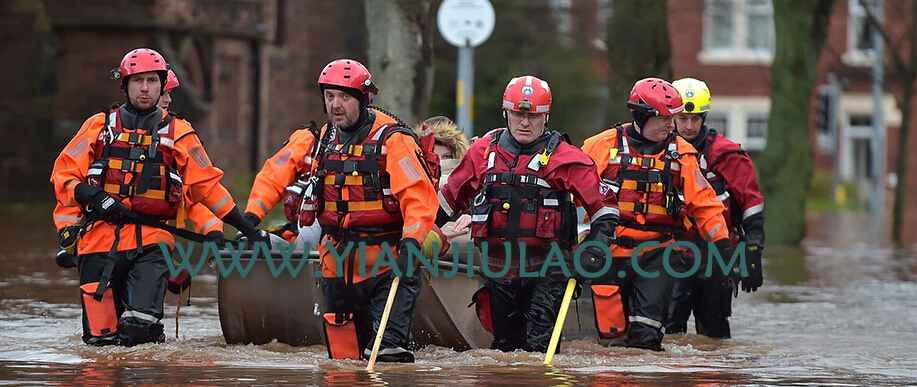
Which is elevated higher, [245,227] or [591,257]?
[245,227]

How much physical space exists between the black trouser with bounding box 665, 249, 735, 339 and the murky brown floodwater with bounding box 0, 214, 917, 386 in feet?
0.39

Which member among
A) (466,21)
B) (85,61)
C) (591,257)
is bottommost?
(591,257)

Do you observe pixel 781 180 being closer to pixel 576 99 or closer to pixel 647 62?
pixel 647 62

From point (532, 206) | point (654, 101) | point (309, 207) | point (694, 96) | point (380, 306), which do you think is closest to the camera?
point (380, 306)

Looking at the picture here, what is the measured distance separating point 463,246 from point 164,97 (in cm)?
210

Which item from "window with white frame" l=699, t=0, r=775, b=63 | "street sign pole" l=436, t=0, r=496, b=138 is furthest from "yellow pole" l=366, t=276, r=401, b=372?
"window with white frame" l=699, t=0, r=775, b=63

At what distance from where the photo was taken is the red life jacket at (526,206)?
377 inches

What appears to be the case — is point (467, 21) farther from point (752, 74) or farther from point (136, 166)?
point (752, 74)

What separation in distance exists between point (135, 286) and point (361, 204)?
60.8 inches

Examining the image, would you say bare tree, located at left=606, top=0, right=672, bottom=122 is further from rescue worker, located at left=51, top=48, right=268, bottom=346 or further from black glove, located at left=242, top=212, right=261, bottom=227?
rescue worker, located at left=51, top=48, right=268, bottom=346

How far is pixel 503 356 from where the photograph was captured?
9.80 metres

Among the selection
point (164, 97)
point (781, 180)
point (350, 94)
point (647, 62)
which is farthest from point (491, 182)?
point (781, 180)

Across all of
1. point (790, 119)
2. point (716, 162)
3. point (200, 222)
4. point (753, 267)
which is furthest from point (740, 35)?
point (200, 222)

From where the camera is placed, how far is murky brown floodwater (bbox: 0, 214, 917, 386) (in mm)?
8906
